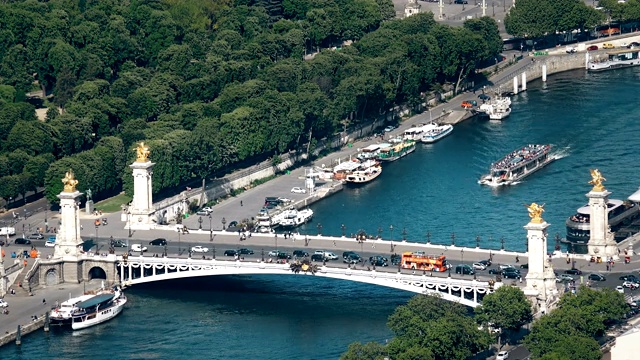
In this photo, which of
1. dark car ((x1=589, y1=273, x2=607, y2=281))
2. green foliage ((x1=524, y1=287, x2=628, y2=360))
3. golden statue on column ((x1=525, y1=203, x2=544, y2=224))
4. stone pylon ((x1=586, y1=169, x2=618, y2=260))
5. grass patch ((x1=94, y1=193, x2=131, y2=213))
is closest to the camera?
green foliage ((x1=524, y1=287, x2=628, y2=360))

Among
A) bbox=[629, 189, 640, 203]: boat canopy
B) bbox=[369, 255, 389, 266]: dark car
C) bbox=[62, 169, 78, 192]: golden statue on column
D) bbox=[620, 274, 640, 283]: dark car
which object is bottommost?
bbox=[620, 274, 640, 283]: dark car

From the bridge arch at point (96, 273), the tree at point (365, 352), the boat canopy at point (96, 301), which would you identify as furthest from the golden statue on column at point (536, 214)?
the bridge arch at point (96, 273)

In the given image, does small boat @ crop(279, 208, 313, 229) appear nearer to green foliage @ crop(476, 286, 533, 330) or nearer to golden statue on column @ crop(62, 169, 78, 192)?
golden statue on column @ crop(62, 169, 78, 192)

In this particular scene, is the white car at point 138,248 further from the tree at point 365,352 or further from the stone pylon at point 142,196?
the tree at point 365,352

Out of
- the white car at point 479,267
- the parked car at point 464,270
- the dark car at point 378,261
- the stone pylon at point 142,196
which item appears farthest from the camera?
the stone pylon at point 142,196

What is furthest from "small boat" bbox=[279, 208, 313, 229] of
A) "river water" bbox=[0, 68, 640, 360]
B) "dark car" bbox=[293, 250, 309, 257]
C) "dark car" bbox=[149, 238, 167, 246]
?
"dark car" bbox=[293, 250, 309, 257]

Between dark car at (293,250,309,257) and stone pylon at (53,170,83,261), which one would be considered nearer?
dark car at (293,250,309,257)

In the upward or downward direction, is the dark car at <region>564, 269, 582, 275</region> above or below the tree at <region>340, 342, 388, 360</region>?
above
